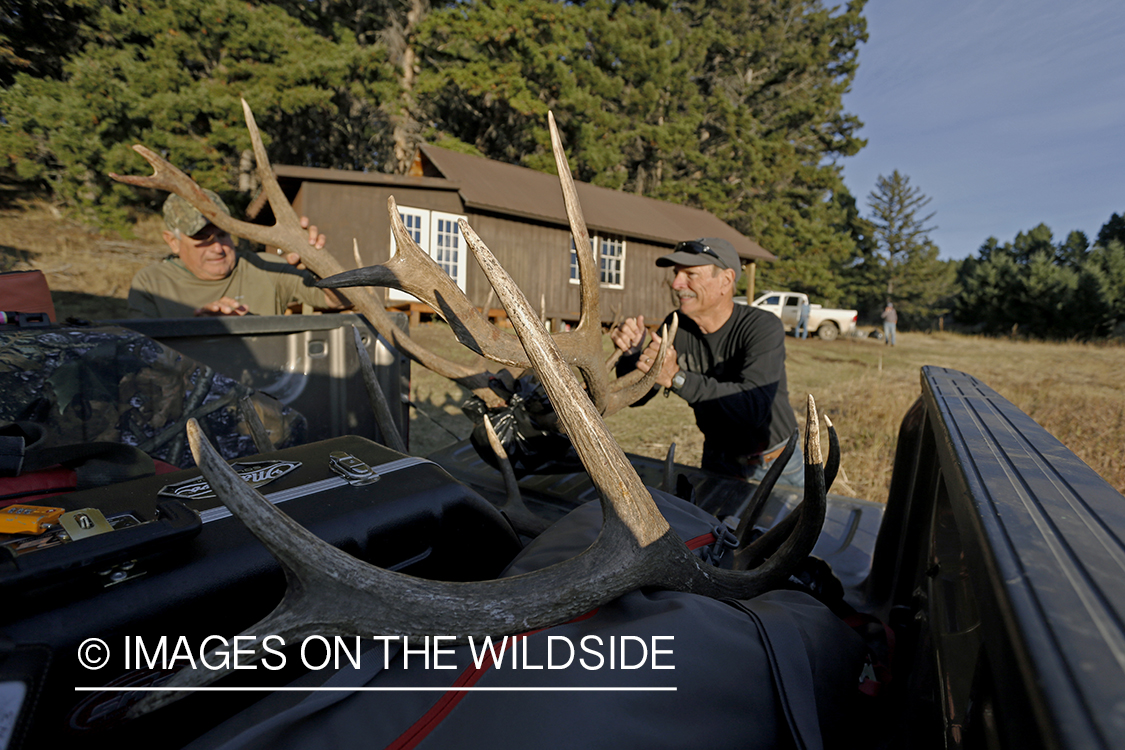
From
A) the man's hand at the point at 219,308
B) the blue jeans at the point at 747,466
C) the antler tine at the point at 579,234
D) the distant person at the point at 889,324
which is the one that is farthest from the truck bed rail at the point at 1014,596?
the distant person at the point at 889,324

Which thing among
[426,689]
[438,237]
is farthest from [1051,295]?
[426,689]

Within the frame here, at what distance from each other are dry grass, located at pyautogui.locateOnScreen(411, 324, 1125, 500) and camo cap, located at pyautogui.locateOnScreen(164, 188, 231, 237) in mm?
3022

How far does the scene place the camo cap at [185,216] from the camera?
3.54 m

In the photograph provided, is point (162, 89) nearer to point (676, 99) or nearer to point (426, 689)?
point (426, 689)

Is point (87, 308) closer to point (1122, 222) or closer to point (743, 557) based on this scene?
point (743, 557)

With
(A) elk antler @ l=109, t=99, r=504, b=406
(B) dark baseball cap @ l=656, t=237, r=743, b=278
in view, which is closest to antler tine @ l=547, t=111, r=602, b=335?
(A) elk antler @ l=109, t=99, r=504, b=406

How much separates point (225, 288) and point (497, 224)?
11.6 m


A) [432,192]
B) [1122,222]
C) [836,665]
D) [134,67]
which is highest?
[1122,222]

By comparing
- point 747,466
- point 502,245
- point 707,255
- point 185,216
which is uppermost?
point 502,245

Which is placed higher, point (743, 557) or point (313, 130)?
point (313, 130)

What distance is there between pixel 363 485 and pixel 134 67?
18.9 meters

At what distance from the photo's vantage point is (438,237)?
14344 millimetres

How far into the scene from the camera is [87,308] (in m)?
10.7

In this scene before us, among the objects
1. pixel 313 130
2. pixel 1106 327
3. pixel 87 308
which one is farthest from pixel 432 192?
pixel 1106 327
